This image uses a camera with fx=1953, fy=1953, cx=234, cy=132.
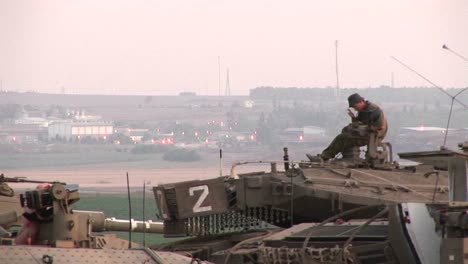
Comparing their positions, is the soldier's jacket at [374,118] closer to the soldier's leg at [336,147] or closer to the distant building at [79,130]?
the soldier's leg at [336,147]

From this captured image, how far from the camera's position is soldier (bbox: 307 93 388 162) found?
3139cm

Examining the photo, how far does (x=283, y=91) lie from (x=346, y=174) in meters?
109

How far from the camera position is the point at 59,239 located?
76.8 feet

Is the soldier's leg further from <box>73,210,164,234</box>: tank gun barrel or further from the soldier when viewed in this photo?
<box>73,210,164,234</box>: tank gun barrel

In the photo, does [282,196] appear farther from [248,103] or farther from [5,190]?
[248,103]

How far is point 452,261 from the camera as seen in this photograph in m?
20.9

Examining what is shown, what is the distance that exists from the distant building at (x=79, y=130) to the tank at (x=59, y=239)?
95722 mm

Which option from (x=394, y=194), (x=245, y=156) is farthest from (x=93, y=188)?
(x=394, y=194)

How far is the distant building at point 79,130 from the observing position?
12225 cm

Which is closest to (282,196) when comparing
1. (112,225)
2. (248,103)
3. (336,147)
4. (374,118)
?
(336,147)

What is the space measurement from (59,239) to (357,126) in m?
9.13

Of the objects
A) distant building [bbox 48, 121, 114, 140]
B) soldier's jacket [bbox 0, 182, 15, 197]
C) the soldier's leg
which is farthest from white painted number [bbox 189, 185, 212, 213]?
distant building [bbox 48, 121, 114, 140]

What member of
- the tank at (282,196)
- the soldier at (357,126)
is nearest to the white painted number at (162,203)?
the tank at (282,196)

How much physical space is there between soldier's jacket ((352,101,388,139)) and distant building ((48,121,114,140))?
295 ft
